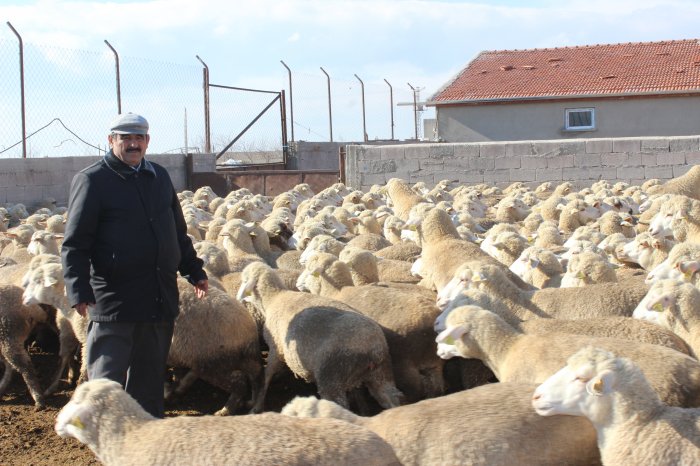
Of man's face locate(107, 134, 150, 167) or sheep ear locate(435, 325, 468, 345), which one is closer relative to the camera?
man's face locate(107, 134, 150, 167)

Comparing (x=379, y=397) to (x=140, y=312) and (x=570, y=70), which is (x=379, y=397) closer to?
(x=140, y=312)

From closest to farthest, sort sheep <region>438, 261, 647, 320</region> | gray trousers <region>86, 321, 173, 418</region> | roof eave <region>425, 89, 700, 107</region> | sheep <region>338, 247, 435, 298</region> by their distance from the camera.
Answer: gray trousers <region>86, 321, 173, 418</region> → sheep <region>438, 261, 647, 320</region> → sheep <region>338, 247, 435, 298</region> → roof eave <region>425, 89, 700, 107</region>

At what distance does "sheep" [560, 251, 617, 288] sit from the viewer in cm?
708

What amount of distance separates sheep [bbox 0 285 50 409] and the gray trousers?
74.1 inches

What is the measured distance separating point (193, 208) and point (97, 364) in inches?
318

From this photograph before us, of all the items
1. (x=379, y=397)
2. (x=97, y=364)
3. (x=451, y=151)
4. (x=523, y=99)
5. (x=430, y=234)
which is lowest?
(x=379, y=397)

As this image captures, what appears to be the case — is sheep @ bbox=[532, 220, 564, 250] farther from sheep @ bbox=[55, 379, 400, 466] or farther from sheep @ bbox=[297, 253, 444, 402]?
sheep @ bbox=[55, 379, 400, 466]

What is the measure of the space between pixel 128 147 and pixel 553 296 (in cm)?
320

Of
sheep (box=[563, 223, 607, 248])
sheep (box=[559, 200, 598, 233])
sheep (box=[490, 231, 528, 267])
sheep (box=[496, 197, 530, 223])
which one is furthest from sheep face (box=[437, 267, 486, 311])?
sheep (box=[496, 197, 530, 223])

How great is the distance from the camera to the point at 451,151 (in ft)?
55.0

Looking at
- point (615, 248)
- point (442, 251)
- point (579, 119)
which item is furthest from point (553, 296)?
point (579, 119)

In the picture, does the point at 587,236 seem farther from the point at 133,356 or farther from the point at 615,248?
the point at 133,356

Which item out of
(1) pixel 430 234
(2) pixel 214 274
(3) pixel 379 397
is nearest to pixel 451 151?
(1) pixel 430 234

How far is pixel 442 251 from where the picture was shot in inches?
320
